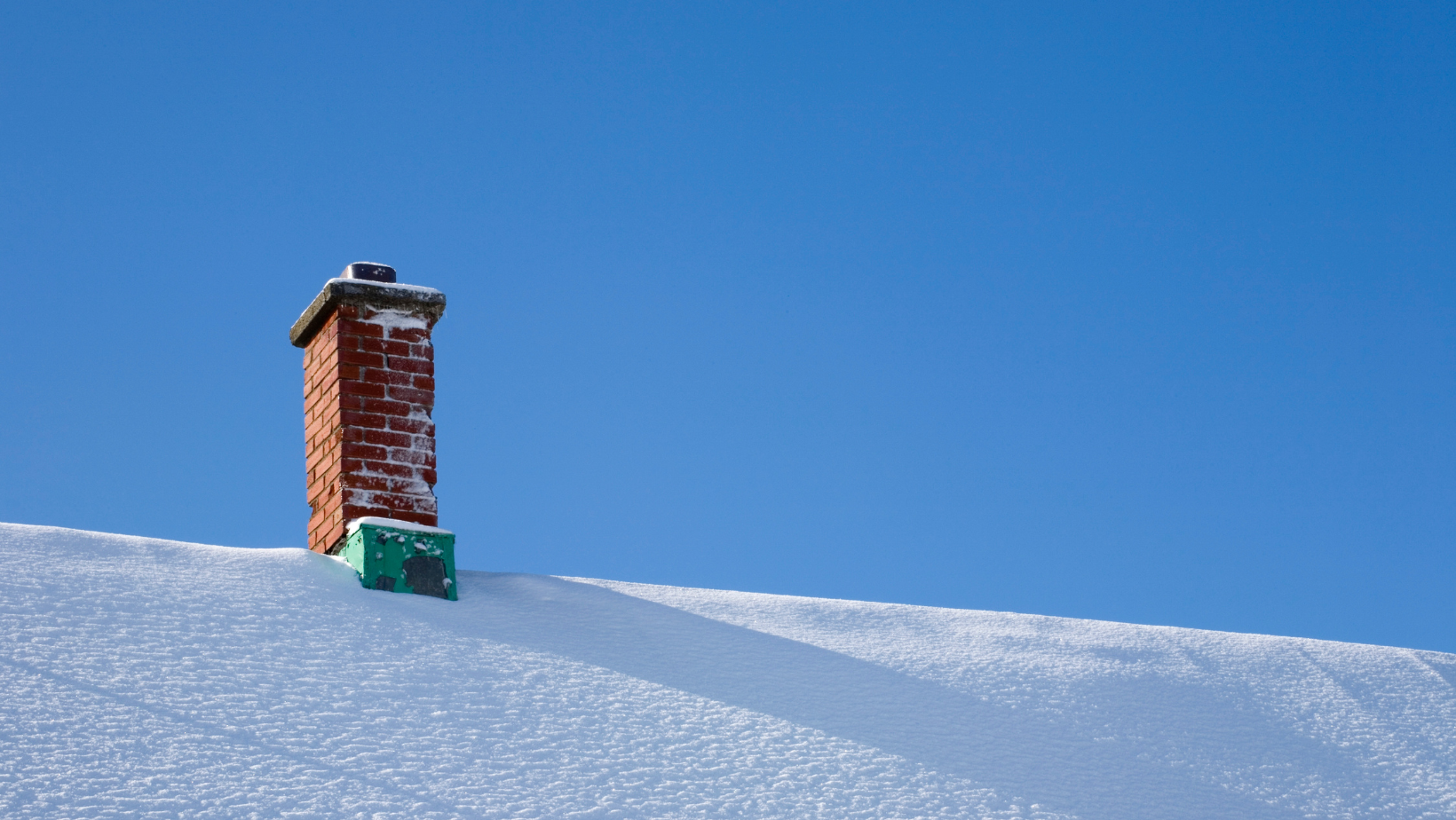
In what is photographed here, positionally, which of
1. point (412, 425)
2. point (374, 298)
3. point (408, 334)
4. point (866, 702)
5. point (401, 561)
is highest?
point (374, 298)

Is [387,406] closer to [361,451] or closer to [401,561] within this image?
[361,451]

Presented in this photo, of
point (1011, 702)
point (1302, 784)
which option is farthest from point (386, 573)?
point (1302, 784)

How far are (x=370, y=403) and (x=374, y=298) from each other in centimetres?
42

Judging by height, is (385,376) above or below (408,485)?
above

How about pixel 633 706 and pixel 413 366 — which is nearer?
pixel 633 706

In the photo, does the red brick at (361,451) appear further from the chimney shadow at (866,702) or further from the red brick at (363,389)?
the chimney shadow at (866,702)

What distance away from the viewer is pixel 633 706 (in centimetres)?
464

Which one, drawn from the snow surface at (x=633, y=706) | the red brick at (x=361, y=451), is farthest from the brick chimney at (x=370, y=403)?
the snow surface at (x=633, y=706)

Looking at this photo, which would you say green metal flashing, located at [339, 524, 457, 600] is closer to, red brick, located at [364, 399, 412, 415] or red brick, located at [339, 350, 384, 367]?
red brick, located at [364, 399, 412, 415]

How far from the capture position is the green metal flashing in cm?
514

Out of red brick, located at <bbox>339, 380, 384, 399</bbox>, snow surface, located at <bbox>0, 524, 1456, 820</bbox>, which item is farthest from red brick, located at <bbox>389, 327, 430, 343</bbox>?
snow surface, located at <bbox>0, 524, 1456, 820</bbox>

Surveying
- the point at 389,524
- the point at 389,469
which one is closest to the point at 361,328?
the point at 389,469

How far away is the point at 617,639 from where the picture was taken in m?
5.15

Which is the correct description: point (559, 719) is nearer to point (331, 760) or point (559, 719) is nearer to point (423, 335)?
point (331, 760)
